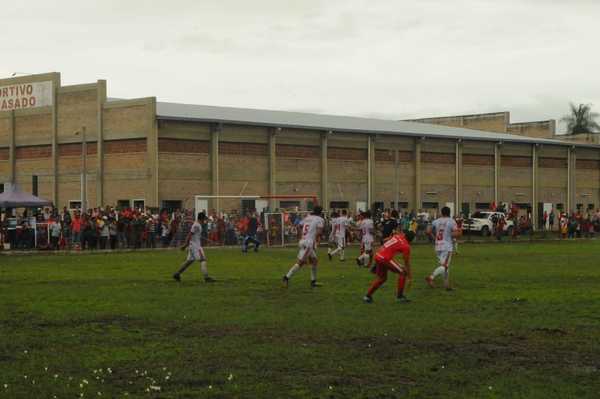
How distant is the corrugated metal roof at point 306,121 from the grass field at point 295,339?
3684 cm

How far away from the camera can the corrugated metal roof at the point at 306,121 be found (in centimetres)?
6340

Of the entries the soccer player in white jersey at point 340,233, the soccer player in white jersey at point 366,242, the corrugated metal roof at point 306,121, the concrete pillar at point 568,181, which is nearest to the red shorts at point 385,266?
the soccer player in white jersey at point 366,242

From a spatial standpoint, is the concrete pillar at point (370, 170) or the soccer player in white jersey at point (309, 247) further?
the concrete pillar at point (370, 170)

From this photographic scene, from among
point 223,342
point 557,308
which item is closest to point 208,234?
point 557,308

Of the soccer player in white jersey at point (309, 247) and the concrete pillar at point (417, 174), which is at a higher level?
the concrete pillar at point (417, 174)

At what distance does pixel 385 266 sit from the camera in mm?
20625

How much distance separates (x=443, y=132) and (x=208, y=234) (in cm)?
3146

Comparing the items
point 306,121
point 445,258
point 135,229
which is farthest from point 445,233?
point 306,121

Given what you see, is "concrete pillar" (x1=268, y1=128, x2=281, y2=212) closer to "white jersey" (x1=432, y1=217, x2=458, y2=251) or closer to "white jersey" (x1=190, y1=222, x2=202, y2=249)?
"white jersey" (x1=190, y1=222, x2=202, y2=249)

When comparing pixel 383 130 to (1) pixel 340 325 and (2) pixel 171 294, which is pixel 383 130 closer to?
(2) pixel 171 294

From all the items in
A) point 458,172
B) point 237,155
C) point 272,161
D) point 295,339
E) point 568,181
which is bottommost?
point 295,339

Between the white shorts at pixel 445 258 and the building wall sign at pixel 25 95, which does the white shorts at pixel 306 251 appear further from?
the building wall sign at pixel 25 95

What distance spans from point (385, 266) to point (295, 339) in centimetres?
601

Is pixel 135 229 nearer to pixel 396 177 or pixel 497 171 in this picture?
pixel 396 177
